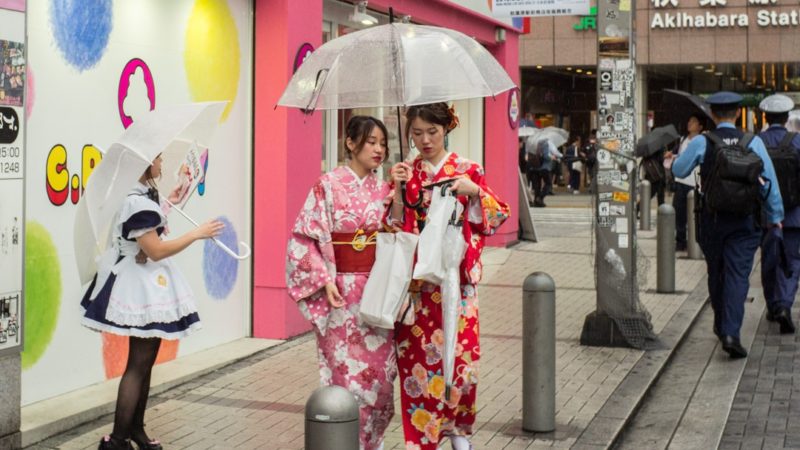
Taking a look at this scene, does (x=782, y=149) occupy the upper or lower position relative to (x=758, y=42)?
lower

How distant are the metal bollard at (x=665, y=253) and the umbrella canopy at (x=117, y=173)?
24.4 feet

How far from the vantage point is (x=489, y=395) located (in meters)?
7.29

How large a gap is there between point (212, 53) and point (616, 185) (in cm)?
329

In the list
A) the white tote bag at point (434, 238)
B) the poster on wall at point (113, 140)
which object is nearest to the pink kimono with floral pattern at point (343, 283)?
the white tote bag at point (434, 238)

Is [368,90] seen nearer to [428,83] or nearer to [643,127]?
[428,83]

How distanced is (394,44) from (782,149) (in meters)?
5.39

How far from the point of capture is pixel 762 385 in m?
7.96

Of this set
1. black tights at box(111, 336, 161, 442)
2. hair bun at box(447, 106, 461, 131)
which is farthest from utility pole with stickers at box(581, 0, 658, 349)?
black tights at box(111, 336, 161, 442)

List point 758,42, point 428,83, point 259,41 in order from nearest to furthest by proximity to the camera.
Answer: point 428,83 → point 259,41 → point 758,42

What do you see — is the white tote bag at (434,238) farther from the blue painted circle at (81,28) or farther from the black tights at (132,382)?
the blue painted circle at (81,28)

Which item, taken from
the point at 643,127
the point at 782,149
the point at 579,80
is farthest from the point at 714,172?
the point at 579,80

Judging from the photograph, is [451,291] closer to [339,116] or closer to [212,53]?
[212,53]

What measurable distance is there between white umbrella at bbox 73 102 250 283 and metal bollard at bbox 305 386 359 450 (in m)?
2.01

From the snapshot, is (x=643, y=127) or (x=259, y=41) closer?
(x=259, y=41)
